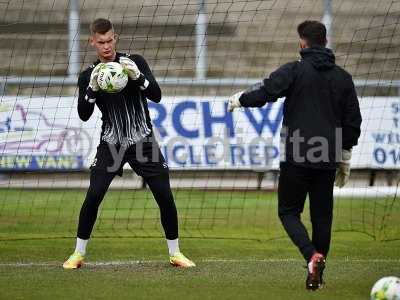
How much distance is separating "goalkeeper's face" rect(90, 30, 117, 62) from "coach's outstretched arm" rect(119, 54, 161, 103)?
109 millimetres

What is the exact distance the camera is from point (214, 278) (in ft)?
26.7

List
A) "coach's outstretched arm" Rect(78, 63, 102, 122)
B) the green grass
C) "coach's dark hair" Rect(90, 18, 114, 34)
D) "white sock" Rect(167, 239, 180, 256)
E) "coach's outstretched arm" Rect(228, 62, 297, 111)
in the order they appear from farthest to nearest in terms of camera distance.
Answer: "white sock" Rect(167, 239, 180, 256) < "coach's dark hair" Rect(90, 18, 114, 34) < "coach's outstretched arm" Rect(78, 63, 102, 122) < the green grass < "coach's outstretched arm" Rect(228, 62, 297, 111)

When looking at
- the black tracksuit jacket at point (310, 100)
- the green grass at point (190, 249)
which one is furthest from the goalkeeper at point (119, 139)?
the black tracksuit jacket at point (310, 100)

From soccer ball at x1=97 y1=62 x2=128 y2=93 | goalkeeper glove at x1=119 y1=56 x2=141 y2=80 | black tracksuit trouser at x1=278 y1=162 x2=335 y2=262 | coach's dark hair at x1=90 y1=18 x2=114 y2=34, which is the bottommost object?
black tracksuit trouser at x1=278 y1=162 x2=335 y2=262

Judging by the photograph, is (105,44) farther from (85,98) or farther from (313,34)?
(313,34)

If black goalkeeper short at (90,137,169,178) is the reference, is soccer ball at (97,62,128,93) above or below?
above

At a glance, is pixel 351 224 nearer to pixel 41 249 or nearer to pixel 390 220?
pixel 390 220

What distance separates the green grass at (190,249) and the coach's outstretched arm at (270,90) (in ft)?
4.58

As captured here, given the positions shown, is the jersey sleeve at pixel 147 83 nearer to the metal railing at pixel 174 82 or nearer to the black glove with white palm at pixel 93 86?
the black glove with white palm at pixel 93 86

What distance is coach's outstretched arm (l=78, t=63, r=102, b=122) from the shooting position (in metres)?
8.33

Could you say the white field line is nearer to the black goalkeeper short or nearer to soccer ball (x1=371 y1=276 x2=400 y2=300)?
the black goalkeeper short

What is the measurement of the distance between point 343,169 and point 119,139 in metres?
1.95

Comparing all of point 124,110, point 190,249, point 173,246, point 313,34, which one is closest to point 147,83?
point 124,110

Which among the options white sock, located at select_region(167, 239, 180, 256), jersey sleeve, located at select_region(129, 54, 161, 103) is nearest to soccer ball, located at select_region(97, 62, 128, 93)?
jersey sleeve, located at select_region(129, 54, 161, 103)
